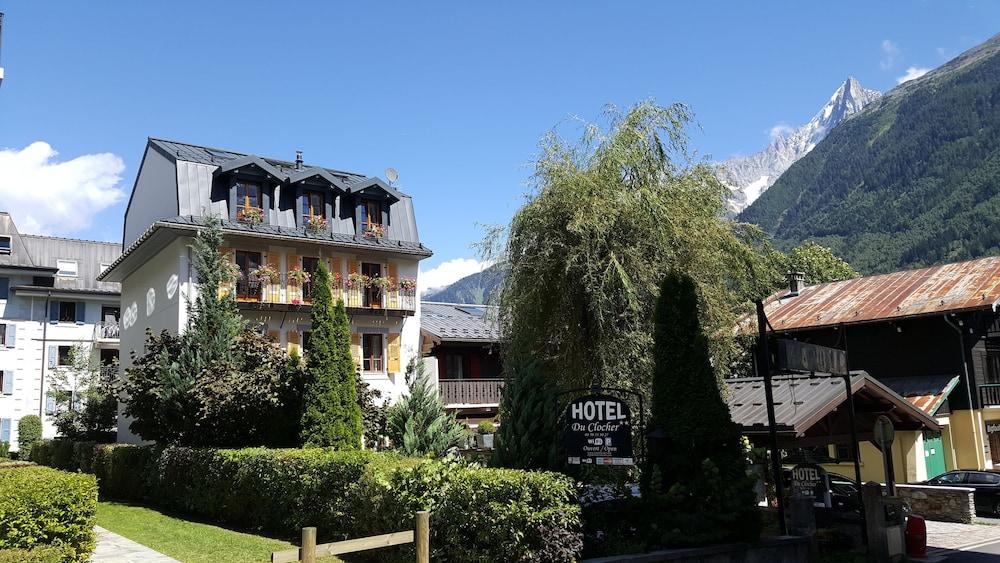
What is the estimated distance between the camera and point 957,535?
1862cm

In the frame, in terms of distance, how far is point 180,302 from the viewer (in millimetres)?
26047

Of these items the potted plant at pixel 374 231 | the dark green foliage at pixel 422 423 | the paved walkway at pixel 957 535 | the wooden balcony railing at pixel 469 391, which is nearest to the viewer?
the dark green foliage at pixel 422 423

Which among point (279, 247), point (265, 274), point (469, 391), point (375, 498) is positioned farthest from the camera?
point (469, 391)

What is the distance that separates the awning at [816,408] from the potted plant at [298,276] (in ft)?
50.3

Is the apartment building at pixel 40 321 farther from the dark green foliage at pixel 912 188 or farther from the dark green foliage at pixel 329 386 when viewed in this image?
the dark green foliage at pixel 912 188

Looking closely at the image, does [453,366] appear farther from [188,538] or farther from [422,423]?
[188,538]

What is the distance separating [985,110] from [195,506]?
175 meters

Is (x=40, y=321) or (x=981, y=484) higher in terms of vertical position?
(x=40, y=321)

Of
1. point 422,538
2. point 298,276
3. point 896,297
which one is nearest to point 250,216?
point 298,276

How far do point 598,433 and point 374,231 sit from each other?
21.1 meters

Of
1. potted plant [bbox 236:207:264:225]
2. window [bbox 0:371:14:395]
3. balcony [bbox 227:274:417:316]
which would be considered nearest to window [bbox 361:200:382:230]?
balcony [bbox 227:274:417:316]

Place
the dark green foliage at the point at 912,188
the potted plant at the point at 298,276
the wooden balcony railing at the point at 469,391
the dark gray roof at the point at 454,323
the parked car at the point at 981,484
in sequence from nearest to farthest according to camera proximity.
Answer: the parked car at the point at 981,484 < the potted plant at the point at 298,276 < the wooden balcony railing at the point at 469,391 < the dark gray roof at the point at 454,323 < the dark green foliage at the point at 912,188

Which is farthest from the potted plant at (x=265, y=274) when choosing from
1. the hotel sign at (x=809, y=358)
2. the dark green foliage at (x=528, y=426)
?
the hotel sign at (x=809, y=358)

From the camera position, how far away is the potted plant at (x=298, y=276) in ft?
91.0
